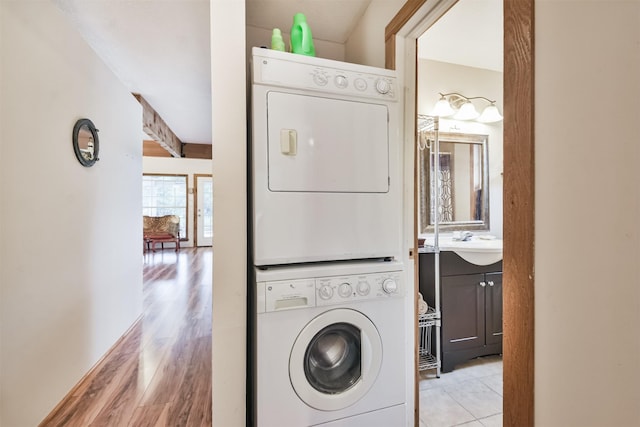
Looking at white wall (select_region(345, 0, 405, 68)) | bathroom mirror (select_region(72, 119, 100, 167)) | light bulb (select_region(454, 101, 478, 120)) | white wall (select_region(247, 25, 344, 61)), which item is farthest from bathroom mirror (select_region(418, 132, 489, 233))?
bathroom mirror (select_region(72, 119, 100, 167))

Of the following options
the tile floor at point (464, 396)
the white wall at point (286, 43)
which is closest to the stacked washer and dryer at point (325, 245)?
the tile floor at point (464, 396)

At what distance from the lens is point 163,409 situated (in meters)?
1.68

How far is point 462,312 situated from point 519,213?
1440 mm

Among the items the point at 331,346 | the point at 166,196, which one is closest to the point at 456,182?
the point at 331,346

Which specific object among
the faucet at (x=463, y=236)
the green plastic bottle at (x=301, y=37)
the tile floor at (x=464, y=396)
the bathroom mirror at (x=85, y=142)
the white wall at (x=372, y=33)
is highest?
the white wall at (x=372, y=33)

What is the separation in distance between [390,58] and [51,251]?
2191 mm

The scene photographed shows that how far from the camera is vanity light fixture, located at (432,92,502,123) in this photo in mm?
2439

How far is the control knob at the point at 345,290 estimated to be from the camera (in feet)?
4.31

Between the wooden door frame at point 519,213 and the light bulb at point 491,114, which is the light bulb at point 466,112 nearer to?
the light bulb at point 491,114

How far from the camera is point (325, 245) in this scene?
4.50 ft

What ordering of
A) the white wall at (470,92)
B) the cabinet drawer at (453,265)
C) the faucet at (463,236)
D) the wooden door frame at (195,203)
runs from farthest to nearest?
the wooden door frame at (195,203) → the white wall at (470,92) → the faucet at (463,236) → the cabinet drawer at (453,265)

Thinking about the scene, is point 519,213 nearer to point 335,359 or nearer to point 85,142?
point 335,359

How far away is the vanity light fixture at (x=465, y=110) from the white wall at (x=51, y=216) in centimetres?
259

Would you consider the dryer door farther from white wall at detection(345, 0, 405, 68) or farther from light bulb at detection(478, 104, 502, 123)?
light bulb at detection(478, 104, 502, 123)
